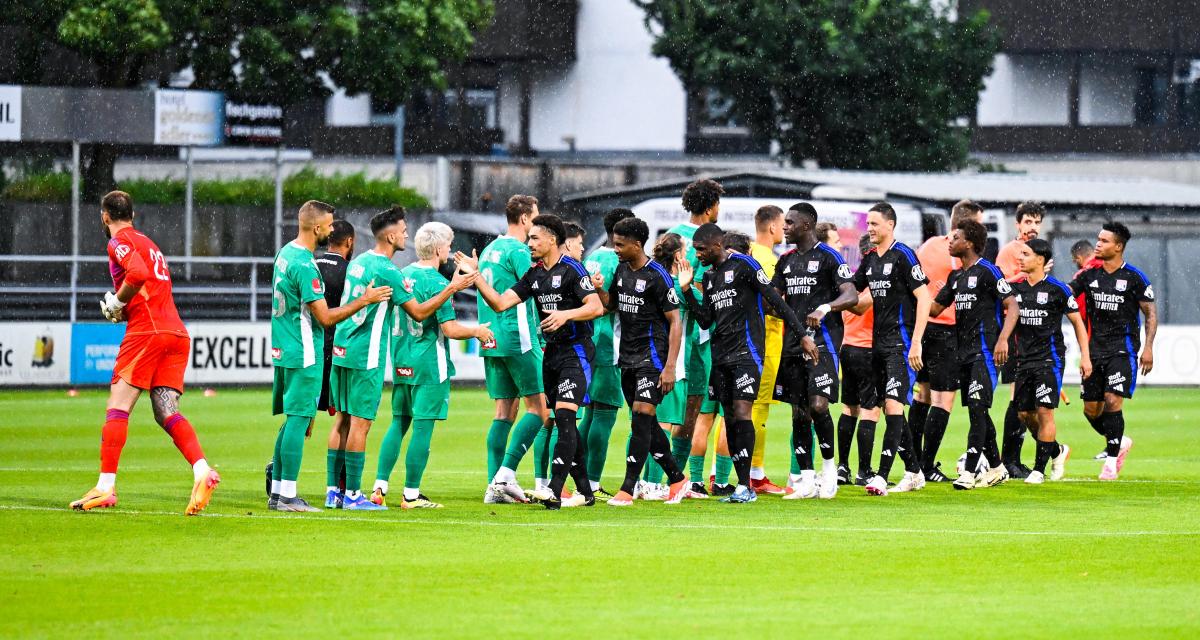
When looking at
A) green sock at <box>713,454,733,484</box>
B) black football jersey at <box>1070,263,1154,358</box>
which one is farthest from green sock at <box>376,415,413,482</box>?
black football jersey at <box>1070,263,1154,358</box>

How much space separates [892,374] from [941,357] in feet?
3.62

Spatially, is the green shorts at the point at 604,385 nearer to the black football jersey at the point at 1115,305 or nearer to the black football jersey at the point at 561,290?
the black football jersey at the point at 561,290

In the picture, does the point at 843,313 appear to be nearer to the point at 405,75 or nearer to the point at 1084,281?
the point at 1084,281

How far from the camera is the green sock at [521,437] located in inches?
503

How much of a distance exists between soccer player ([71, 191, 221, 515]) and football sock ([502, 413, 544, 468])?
2.05 m

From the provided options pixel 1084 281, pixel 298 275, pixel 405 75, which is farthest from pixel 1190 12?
pixel 298 275

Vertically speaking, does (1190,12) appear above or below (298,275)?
above

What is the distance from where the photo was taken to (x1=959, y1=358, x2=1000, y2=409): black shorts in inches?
575

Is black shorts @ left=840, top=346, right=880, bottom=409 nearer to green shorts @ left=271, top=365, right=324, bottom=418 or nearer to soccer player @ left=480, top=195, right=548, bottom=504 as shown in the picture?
soccer player @ left=480, top=195, right=548, bottom=504

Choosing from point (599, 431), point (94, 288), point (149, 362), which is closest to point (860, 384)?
point (599, 431)

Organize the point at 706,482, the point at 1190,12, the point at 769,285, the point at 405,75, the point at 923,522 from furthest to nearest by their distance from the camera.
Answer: the point at 1190,12 → the point at 405,75 → the point at 706,482 → the point at 769,285 → the point at 923,522

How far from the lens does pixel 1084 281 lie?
1633 cm

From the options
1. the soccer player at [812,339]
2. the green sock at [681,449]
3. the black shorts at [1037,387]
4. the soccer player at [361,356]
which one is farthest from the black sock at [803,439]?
the soccer player at [361,356]

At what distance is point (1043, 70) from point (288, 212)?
20701 millimetres
